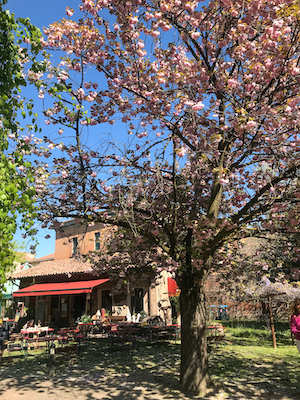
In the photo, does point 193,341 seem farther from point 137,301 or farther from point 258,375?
point 137,301

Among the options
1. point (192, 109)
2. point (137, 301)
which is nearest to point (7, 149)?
point (192, 109)

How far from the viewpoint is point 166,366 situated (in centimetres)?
878


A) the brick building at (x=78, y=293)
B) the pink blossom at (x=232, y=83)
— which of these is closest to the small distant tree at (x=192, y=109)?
the pink blossom at (x=232, y=83)

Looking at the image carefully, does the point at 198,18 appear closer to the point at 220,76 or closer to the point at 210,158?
the point at 220,76

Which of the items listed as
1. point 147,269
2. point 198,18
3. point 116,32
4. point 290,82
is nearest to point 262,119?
point 290,82

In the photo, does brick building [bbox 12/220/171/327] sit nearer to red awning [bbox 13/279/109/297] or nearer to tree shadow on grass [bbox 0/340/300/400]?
red awning [bbox 13/279/109/297]

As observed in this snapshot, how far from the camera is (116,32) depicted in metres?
6.21

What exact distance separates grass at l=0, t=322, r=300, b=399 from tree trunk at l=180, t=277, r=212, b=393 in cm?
47

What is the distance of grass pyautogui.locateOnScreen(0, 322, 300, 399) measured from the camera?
23.0 ft

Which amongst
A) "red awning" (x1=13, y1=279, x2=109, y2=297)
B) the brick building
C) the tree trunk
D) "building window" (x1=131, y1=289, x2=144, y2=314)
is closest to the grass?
the tree trunk

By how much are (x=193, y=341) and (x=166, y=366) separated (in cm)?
286

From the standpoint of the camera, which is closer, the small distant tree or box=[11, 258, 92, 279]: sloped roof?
the small distant tree

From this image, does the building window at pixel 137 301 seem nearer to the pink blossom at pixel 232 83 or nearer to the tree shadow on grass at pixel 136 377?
the tree shadow on grass at pixel 136 377

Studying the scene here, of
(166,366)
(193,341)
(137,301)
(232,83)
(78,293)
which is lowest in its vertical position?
(166,366)
